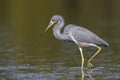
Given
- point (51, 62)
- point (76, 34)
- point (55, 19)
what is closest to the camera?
point (55, 19)

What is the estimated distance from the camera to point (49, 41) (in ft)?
64.0

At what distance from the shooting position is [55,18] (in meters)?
13.4

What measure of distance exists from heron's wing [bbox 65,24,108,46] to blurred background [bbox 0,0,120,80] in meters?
0.62

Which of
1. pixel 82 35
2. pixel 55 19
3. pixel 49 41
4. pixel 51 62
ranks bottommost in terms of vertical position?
pixel 51 62

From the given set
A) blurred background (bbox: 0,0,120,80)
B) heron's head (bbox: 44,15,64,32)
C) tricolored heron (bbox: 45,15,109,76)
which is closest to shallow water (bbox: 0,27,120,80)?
blurred background (bbox: 0,0,120,80)

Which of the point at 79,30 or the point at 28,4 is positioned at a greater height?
the point at 28,4

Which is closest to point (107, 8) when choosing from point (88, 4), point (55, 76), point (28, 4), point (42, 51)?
point (88, 4)

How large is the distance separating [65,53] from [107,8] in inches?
566

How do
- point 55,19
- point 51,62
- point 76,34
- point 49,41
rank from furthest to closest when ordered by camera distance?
point 49,41 → point 51,62 → point 76,34 → point 55,19

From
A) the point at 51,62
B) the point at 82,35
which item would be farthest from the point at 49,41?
the point at 82,35

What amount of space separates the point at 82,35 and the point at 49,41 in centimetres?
608

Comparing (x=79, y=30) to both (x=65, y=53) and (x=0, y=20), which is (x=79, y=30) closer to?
(x=65, y=53)

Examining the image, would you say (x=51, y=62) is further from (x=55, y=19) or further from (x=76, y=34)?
(x=55, y=19)

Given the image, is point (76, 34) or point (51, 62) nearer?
point (76, 34)
